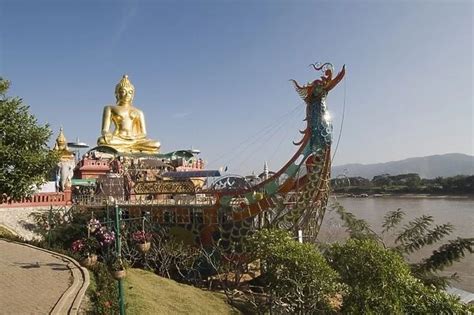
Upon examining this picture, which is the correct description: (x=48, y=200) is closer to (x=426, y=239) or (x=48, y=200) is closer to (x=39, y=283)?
(x=39, y=283)

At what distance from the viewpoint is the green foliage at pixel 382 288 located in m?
7.71

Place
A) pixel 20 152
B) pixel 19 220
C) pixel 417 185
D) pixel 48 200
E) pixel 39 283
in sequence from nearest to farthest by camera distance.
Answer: pixel 39 283
pixel 20 152
pixel 19 220
pixel 48 200
pixel 417 185

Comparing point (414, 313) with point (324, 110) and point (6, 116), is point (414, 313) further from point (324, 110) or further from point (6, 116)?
point (6, 116)

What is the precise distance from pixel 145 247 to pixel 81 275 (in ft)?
5.52

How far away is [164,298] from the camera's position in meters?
9.39

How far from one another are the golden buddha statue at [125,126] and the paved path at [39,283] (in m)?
12.7

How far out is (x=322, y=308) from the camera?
9.26 meters

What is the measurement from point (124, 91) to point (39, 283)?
19.3 metres

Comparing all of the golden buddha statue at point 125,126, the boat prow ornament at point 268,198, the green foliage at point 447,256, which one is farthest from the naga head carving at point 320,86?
the golden buddha statue at point 125,126

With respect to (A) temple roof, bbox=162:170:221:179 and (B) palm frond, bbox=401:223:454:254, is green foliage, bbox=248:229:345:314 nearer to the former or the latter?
(B) palm frond, bbox=401:223:454:254

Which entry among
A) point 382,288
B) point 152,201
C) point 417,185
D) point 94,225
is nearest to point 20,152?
Answer: point 94,225

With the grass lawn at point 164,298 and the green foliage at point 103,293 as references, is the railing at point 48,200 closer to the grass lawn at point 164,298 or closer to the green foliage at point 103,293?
the grass lawn at point 164,298

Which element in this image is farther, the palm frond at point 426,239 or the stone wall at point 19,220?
the stone wall at point 19,220

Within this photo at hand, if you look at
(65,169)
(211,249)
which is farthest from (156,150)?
(211,249)
